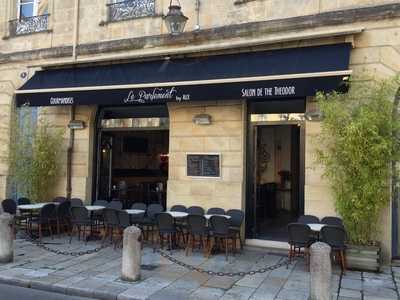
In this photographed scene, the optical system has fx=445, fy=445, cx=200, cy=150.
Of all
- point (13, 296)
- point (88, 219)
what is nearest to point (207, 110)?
point (88, 219)

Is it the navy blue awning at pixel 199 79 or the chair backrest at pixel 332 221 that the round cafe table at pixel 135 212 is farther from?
the chair backrest at pixel 332 221

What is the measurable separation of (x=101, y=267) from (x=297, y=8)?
21.0 feet

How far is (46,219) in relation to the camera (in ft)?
32.9

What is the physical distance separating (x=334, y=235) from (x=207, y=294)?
2.54m

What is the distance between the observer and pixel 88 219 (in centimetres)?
973

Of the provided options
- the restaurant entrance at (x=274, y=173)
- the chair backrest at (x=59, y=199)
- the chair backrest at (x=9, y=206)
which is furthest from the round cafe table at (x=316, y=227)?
the chair backrest at (x=9, y=206)

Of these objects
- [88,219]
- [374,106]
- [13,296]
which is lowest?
[13,296]

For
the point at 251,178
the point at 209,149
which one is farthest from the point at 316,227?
the point at 209,149

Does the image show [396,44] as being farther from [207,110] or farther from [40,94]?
[40,94]

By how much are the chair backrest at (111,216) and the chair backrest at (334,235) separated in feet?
13.8

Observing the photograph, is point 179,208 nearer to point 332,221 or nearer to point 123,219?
point 123,219

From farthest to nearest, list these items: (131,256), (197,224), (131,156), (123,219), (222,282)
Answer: (131,156), (123,219), (197,224), (222,282), (131,256)

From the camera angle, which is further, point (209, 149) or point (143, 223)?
point (209, 149)

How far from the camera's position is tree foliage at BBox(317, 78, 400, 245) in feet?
24.4
